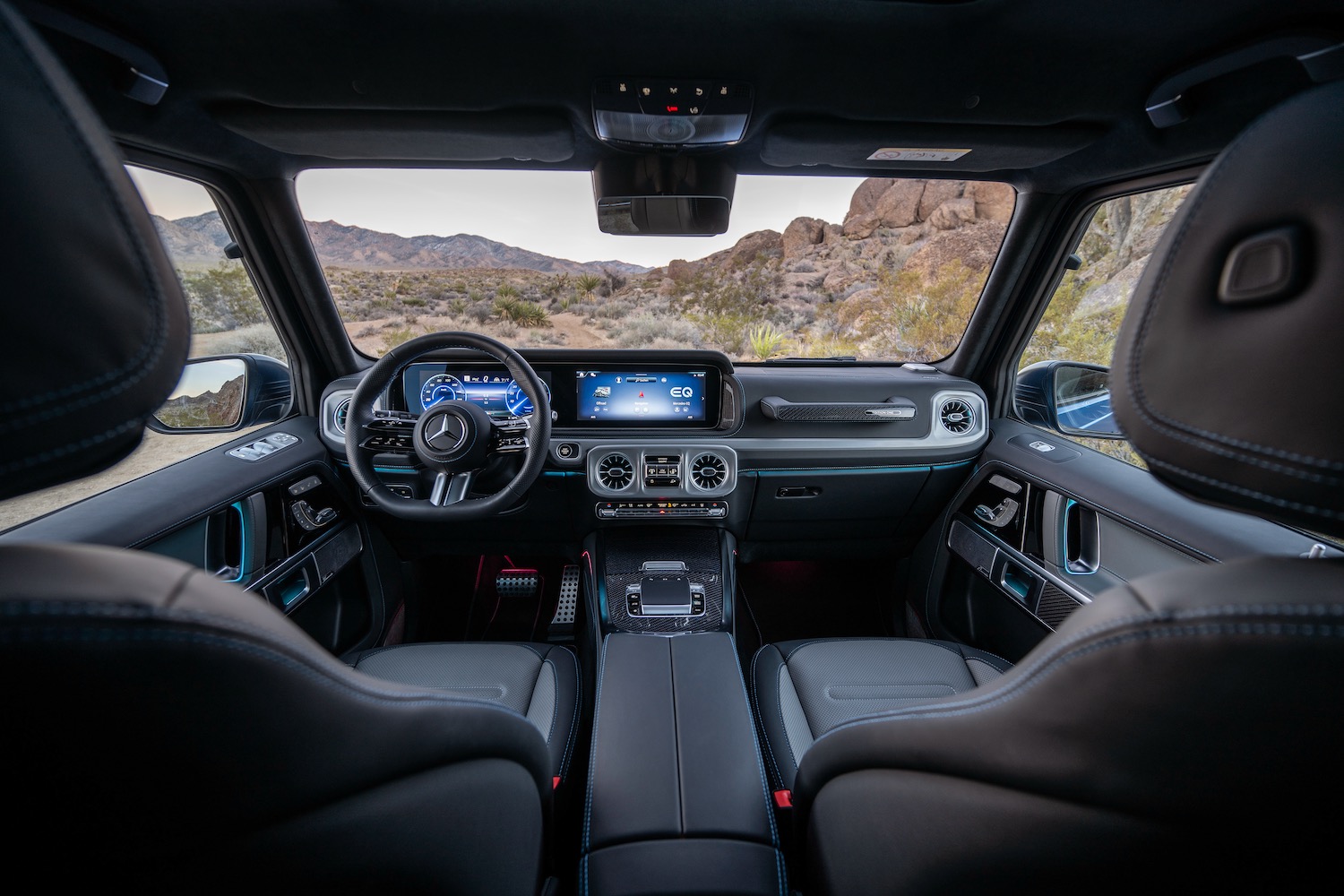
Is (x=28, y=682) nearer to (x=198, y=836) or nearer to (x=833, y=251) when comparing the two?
(x=198, y=836)

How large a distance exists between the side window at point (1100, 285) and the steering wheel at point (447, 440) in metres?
2.32

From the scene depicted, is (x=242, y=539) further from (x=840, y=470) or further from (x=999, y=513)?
(x=999, y=513)

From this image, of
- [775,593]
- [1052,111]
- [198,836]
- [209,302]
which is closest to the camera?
[198,836]

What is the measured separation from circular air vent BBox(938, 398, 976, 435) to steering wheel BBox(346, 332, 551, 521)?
1.99 metres

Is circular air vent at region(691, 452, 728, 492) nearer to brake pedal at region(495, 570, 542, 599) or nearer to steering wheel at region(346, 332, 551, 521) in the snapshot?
steering wheel at region(346, 332, 551, 521)

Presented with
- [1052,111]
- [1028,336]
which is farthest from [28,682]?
[1028,336]

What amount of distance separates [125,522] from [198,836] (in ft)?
4.83

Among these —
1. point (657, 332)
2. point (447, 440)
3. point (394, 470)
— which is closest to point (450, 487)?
point (447, 440)

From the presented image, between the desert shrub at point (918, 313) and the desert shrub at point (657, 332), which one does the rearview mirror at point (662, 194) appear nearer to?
the desert shrub at point (657, 332)

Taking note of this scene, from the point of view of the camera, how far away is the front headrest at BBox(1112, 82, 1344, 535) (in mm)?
480

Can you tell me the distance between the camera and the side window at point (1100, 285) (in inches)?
Answer: 85.7

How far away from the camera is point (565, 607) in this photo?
2.86m

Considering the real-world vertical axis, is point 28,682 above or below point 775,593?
above

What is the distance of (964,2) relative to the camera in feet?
4.82
